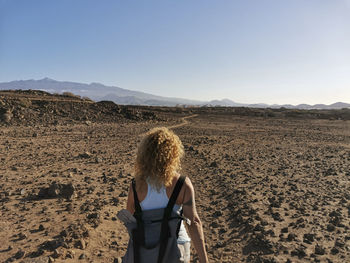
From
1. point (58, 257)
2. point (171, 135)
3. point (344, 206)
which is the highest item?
point (171, 135)

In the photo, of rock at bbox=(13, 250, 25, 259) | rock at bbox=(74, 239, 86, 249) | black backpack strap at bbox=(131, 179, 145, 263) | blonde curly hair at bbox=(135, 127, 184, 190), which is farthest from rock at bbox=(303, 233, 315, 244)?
rock at bbox=(13, 250, 25, 259)

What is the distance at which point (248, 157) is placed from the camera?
32.8 ft

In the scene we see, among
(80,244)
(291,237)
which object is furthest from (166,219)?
(291,237)

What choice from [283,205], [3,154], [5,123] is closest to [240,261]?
[283,205]

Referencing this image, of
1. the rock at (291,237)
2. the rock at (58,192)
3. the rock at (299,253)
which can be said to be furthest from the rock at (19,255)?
the rock at (291,237)

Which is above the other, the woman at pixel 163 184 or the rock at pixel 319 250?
the woman at pixel 163 184

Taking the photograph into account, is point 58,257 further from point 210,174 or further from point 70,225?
point 210,174

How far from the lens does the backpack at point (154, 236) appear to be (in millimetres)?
1909

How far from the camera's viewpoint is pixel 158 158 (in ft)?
Answer: 6.79

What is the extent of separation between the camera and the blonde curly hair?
2.03m

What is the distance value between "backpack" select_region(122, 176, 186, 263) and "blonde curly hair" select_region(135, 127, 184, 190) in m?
0.20

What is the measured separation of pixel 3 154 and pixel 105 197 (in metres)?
5.58

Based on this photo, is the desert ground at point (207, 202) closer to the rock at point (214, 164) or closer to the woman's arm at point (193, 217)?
the rock at point (214, 164)

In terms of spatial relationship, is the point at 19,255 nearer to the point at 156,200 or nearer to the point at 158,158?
the point at 156,200
